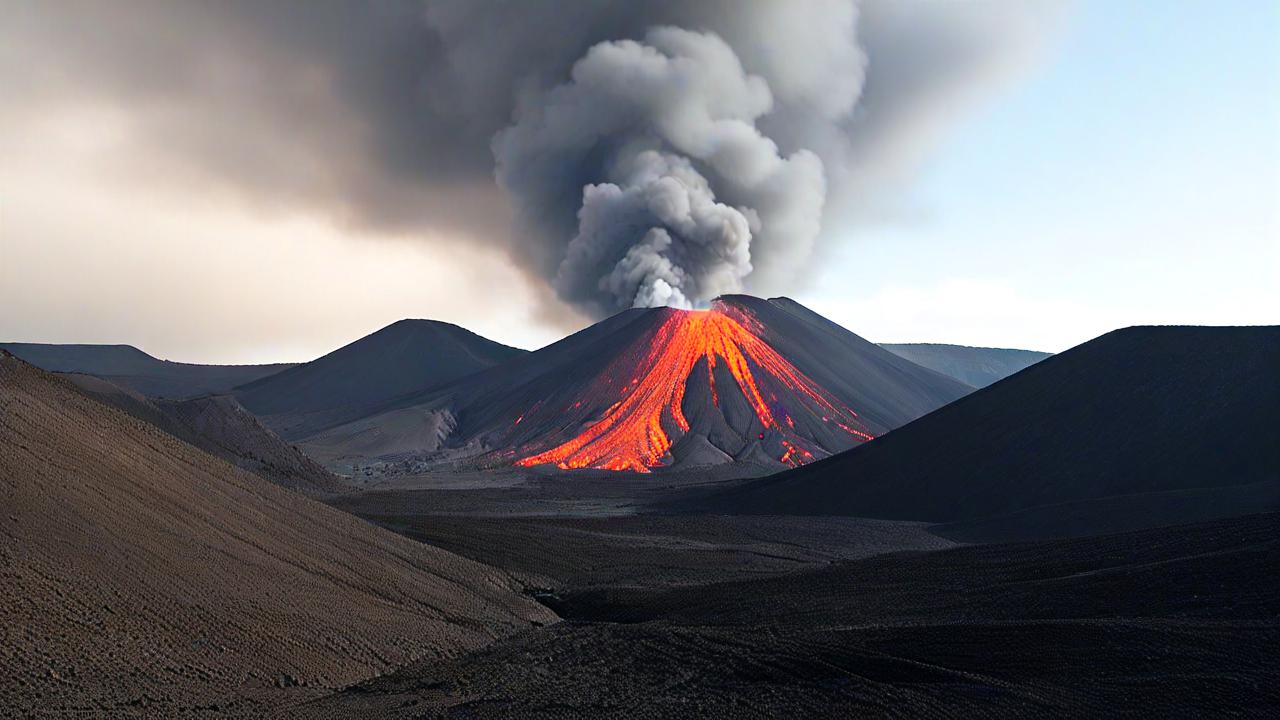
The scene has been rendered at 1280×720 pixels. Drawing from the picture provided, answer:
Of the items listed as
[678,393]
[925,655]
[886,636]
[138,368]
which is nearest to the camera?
[925,655]

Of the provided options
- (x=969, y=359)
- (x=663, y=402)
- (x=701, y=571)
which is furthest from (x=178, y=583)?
(x=969, y=359)

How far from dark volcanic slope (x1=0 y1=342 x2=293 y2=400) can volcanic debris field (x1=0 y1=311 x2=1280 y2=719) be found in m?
91.7

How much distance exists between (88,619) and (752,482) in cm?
3701

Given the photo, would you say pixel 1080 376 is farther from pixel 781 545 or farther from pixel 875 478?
pixel 781 545

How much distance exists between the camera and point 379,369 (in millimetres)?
119812

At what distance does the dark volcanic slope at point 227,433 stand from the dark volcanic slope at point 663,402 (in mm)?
20365

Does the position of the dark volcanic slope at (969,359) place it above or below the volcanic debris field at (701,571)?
above

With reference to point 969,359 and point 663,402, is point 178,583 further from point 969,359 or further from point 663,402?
point 969,359

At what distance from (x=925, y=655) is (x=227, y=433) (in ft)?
125

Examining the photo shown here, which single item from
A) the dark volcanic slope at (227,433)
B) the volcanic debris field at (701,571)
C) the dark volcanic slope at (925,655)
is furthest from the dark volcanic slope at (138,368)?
the dark volcanic slope at (925,655)

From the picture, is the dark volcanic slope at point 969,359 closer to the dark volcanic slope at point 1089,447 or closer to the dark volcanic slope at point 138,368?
the dark volcanic slope at point 138,368

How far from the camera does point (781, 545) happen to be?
32.0 metres

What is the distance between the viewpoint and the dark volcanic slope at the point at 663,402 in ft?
224

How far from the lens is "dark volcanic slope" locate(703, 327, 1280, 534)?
3488cm
